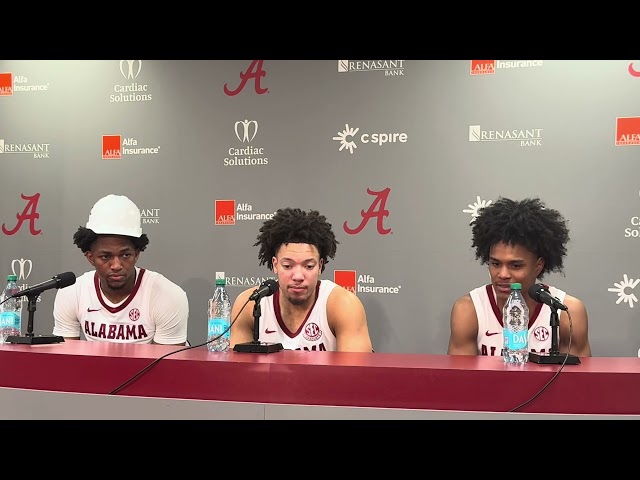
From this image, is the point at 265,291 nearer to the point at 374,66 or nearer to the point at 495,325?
the point at 495,325

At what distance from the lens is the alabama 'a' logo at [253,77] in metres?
4.60

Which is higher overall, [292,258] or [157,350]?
[292,258]

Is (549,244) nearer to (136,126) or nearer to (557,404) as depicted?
(557,404)

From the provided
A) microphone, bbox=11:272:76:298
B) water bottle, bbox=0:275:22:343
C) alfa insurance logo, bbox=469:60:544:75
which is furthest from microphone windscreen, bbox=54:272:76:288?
alfa insurance logo, bbox=469:60:544:75

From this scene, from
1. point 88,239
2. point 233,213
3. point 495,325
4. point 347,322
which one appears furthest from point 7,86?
point 495,325

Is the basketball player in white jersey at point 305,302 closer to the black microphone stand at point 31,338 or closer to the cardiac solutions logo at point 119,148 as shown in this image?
the black microphone stand at point 31,338

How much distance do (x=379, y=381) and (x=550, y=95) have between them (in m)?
2.70

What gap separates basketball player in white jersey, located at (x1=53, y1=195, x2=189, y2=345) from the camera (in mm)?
4023

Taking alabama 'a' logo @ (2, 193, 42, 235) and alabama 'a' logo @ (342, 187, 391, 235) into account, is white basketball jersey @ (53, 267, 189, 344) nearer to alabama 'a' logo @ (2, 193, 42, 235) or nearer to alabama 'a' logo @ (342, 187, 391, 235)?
alabama 'a' logo @ (2, 193, 42, 235)

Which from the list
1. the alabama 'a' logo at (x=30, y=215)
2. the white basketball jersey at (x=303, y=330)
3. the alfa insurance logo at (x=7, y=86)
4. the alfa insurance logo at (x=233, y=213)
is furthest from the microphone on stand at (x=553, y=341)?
the alfa insurance logo at (x=7, y=86)

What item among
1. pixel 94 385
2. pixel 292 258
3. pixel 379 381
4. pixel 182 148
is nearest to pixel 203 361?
pixel 94 385

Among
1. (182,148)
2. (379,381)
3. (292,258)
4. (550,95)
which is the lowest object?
(379,381)

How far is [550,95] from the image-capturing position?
4262 millimetres

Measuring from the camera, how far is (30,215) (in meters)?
4.91
